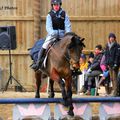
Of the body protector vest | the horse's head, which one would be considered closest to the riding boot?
the body protector vest

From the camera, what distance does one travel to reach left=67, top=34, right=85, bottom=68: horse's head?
10.2m

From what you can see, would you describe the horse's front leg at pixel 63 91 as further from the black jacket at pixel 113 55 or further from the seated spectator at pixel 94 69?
the seated spectator at pixel 94 69

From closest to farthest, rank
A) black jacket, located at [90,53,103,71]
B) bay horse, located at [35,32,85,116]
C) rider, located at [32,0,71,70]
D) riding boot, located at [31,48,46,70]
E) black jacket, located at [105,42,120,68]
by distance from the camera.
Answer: bay horse, located at [35,32,85,116] → rider, located at [32,0,71,70] → riding boot, located at [31,48,46,70] → black jacket, located at [105,42,120,68] → black jacket, located at [90,53,103,71]

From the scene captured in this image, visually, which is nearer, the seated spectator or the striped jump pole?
the striped jump pole

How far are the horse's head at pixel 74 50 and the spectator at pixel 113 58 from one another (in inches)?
193

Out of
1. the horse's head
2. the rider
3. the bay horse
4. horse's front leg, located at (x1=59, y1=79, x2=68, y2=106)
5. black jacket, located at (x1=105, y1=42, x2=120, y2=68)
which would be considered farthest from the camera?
black jacket, located at (x1=105, y1=42, x2=120, y2=68)

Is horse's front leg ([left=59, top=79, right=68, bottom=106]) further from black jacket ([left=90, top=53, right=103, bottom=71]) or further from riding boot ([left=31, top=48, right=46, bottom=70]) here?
black jacket ([left=90, top=53, right=103, bottom=71])

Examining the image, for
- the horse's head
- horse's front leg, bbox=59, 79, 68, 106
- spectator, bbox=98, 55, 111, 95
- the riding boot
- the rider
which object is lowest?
spectator, bbox=98, 55, 111, 95

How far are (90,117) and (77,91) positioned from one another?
23.1 ft

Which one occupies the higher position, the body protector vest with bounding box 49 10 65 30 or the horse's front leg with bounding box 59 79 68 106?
the body protector vest with bounding box 49 10 65 30

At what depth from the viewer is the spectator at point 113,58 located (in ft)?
50.0

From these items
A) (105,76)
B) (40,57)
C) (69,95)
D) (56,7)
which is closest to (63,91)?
(69,95)

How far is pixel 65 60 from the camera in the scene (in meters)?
10.7

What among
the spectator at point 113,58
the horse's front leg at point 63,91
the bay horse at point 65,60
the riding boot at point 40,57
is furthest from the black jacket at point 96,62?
the horse's front leg at point 63,91
